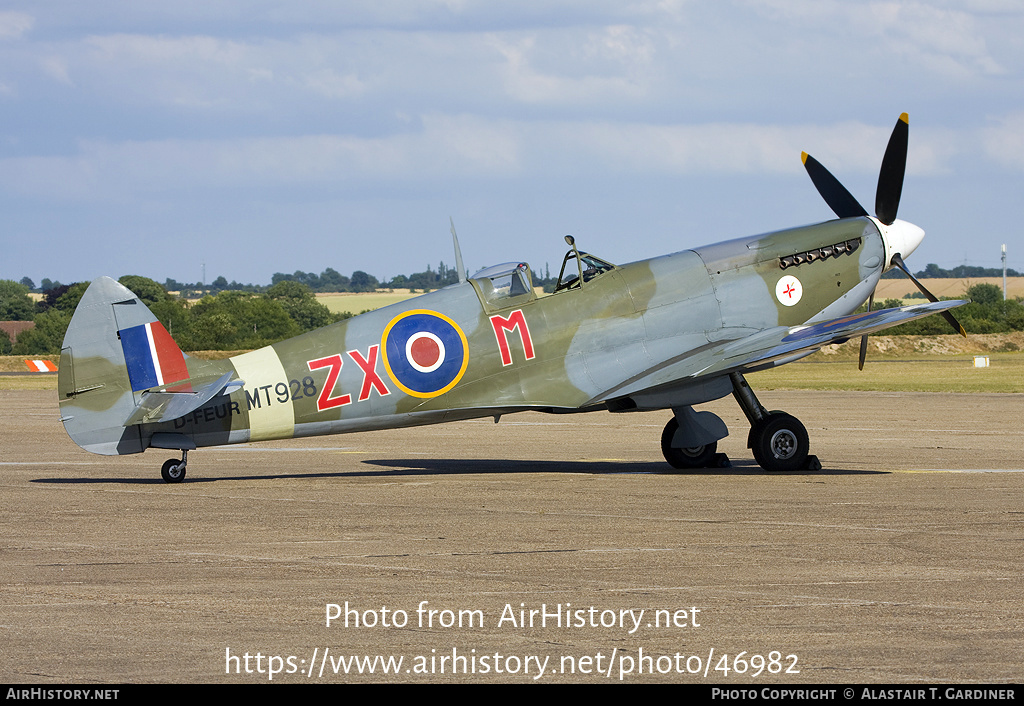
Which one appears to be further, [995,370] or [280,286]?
[280,286]

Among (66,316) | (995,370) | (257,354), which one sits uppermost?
(66,316)

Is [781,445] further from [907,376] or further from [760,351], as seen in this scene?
[907,376]

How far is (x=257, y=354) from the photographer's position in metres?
13.8

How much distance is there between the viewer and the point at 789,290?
607 inches

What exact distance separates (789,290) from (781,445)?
7.66 ft

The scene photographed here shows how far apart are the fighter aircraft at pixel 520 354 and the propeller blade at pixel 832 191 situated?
2.98 ft

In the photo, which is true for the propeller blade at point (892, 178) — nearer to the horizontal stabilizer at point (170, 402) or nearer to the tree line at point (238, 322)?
the horizontal stabilizer at point (170, 402)

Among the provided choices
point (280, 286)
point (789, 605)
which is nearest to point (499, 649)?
point (789, 605)

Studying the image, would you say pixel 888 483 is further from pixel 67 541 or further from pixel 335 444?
pixel 335 444

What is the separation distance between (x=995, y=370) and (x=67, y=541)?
146 feet

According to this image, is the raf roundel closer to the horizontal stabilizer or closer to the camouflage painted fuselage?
the camouflage painted fuselage

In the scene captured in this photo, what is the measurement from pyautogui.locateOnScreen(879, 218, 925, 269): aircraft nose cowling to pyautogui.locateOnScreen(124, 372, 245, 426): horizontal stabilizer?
31.9 feet

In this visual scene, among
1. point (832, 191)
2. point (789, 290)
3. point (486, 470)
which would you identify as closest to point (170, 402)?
point (486, 470)

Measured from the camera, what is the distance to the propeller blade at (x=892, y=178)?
53.5 ft
